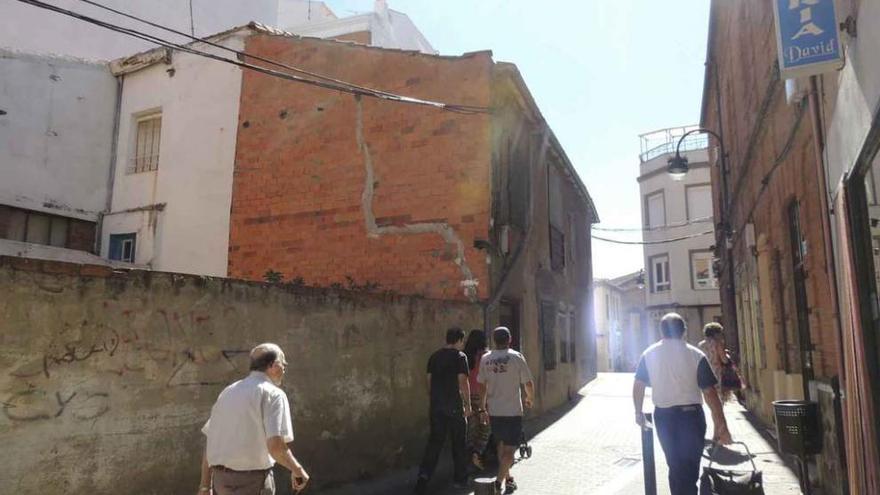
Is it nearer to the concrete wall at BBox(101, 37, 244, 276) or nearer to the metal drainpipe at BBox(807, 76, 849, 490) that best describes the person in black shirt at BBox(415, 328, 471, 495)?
the metal drainpipe at BBox(807, 76, 849, 490)

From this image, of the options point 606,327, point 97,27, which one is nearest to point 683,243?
point 606,327

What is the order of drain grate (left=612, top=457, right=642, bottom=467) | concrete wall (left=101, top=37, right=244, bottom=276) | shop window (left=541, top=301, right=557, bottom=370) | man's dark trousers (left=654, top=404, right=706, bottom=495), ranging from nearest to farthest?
man's dark trousers (left=654, top=404, right=706, bottom=495), drain grate (left=612, top=457, right=642, bottom=467), concrete wall (left=101, top=37, right=244, bottom=276), shop window (left=541, top=301, right=557, bottom=370)

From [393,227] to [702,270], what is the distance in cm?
2383

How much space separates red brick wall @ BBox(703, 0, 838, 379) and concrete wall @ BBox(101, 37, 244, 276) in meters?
9.24

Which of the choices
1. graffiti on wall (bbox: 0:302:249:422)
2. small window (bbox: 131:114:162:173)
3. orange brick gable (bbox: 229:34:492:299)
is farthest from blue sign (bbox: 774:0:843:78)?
small window (bbox: 131:114:162:173)

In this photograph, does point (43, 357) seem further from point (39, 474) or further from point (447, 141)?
point (447, 141)

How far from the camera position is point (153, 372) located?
4.97m

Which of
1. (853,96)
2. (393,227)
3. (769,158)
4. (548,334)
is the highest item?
(769,158)

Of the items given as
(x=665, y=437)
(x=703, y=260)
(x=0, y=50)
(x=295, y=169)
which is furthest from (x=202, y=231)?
(x=703, y=260)

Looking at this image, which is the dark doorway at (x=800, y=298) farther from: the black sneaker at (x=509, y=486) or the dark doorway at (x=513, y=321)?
the dark doorway at (x=513, y=321)

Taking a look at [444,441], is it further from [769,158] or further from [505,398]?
[769,158]

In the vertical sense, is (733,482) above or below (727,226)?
below

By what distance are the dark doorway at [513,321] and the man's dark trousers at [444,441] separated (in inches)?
179

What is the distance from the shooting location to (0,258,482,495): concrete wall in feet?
13.7
